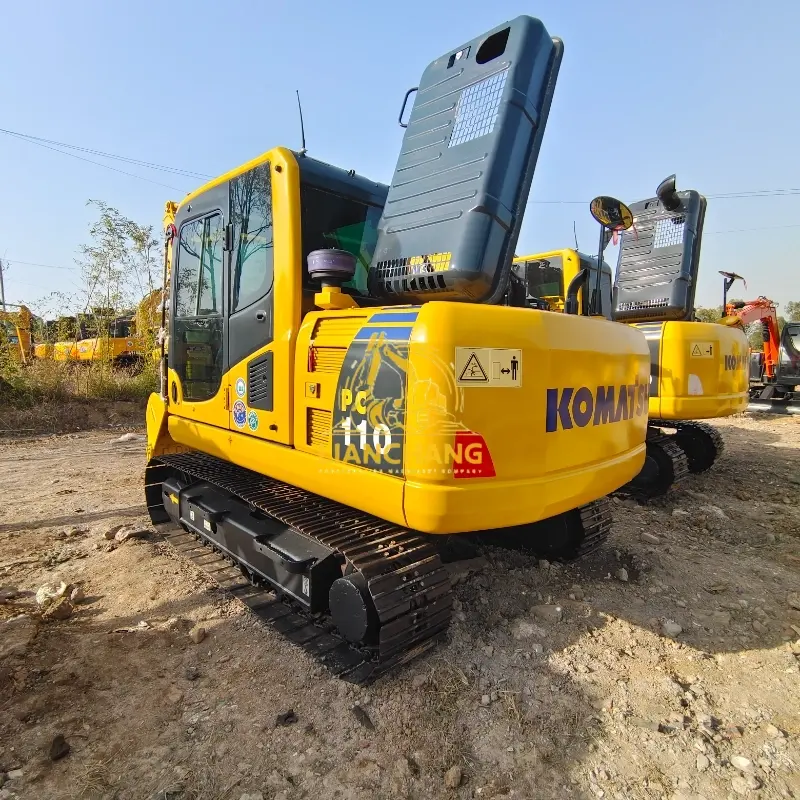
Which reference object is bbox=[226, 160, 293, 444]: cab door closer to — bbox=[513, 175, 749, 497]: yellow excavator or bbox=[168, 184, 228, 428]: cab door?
bbox=[168, 184, 228, 428]: cab door

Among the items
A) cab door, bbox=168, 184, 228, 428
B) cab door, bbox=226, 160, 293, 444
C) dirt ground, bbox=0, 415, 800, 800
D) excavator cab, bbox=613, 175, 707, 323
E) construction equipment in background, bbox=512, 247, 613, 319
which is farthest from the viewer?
construction equipment in background, bbox=512, 247, 613, 319

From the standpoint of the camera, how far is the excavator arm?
12.6 meters

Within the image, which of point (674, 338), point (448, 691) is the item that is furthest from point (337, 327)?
point (674, 338)

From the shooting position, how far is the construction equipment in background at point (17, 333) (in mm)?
9547

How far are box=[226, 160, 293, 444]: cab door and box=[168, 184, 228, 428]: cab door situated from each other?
0.46 feet

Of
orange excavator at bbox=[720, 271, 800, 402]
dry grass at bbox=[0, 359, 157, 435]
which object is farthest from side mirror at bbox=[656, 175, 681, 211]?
dry grass at bbox=[0, 359, 157, 435]

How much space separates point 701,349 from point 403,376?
401 centimetres

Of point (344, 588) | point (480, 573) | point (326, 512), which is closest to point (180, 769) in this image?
point (344, 588)

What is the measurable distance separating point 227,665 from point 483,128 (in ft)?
9.20

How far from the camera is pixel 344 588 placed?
2.27 metres

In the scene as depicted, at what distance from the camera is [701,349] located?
4891 mm

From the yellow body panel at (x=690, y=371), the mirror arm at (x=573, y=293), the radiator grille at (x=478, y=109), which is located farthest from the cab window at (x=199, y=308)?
the yellow body panel at (x=690, y=371)

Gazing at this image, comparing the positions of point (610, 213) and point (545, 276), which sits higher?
point (545, 276)

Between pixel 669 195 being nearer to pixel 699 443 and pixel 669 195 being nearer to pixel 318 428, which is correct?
pixel 699 443
